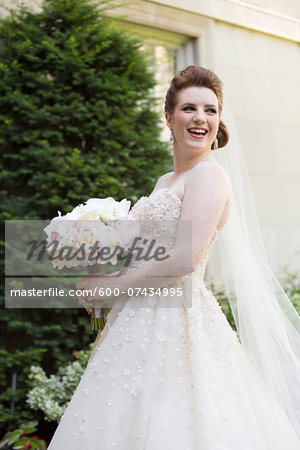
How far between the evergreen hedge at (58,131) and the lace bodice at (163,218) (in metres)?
1.98

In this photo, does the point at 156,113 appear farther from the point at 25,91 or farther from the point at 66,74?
the point at 25,91

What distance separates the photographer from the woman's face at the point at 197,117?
2.35 metres

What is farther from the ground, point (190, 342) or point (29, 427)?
point (190, 342)

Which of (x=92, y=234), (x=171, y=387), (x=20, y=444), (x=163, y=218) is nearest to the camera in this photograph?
(x=171, y=387)

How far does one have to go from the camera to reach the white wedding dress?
6.50 ft

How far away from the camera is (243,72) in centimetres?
620

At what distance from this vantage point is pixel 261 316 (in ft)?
8.17

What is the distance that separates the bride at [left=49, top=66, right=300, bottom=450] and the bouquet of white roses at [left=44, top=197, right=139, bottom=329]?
0.40 ft

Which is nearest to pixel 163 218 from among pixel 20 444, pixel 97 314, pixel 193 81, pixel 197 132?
pixel 197 132

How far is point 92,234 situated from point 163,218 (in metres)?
0.34

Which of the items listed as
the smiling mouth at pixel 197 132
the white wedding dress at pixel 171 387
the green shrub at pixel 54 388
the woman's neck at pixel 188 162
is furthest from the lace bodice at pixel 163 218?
the green shrub at pixel 54 388

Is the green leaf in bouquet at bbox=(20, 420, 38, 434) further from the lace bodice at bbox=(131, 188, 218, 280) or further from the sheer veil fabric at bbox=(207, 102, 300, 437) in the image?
the lace bodice at bbox=(131, 188, 218, 280)

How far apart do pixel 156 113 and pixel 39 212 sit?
150cm

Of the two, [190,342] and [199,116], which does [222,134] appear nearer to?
[199,116]
